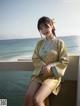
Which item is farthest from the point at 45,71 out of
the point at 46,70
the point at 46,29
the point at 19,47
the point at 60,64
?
the point at 19,47

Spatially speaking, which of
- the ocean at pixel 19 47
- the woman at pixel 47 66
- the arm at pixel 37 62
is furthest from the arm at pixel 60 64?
the ocean at pixel 19 47

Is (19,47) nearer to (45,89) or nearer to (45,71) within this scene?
(45,71)

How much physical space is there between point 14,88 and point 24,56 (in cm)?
34

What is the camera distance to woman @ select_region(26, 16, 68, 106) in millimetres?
2242

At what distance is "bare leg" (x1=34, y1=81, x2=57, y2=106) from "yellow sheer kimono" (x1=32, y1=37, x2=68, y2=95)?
0.32 ft

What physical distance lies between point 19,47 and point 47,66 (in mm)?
689

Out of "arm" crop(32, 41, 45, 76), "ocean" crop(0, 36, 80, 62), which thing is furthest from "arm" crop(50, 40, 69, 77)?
"ocean" crop(0, 36, 80, 62)

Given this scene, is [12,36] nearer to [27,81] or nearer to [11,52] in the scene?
[11,52]

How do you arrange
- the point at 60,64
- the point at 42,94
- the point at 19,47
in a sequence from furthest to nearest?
the point at 19,47
the point at 60,64
the point at 42,94

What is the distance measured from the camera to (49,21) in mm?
2363

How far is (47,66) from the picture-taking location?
2297 mm

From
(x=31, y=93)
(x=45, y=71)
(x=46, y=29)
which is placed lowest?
(x=31, y=93)

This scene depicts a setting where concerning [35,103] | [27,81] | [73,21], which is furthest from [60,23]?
[35,103]

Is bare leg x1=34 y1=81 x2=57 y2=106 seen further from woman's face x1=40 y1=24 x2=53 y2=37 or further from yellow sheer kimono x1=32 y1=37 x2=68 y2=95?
woman's face x1=40 y1=24 x2=53 y2=37
